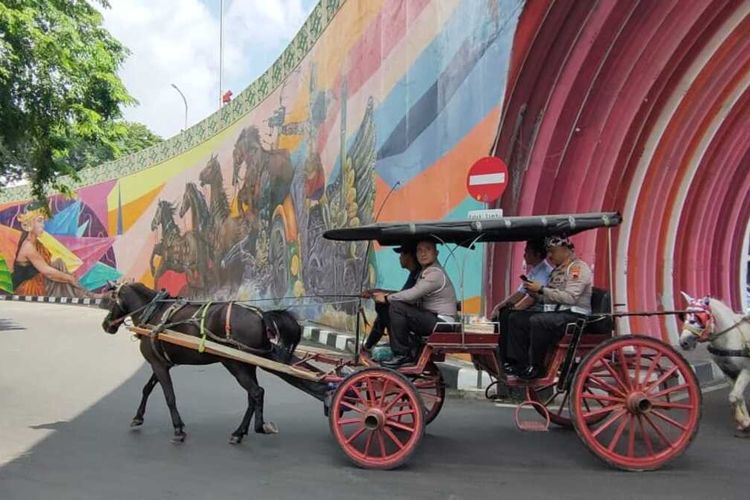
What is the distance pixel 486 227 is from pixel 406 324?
930 mm

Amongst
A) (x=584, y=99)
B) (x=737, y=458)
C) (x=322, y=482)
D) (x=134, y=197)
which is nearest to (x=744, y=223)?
(x=584, y=99)

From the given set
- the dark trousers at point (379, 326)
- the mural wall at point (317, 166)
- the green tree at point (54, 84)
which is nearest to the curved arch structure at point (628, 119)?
the mural wall at point (317, 166)

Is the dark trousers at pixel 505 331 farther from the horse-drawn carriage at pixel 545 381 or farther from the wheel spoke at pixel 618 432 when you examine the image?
the wheel spoke at pixel 618 432

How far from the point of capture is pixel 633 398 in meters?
4.54

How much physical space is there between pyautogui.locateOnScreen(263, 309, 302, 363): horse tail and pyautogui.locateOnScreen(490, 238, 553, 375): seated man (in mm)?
1609

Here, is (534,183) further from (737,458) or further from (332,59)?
(332,59)

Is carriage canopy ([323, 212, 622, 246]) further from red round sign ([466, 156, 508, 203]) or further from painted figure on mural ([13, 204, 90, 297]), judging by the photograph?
painted figure on mural ([13, 204, 90, 297])

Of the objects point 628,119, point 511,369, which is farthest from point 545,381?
point 628,119

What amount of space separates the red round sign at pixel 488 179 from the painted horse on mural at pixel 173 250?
15437mm

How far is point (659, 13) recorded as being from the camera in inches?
312

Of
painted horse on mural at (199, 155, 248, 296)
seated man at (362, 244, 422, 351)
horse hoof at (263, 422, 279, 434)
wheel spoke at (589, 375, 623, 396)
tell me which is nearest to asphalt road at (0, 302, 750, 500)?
horse hoof at (263, 422, 279, 434)

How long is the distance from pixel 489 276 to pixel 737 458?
4.14 meters

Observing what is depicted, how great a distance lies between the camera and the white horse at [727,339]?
5375mm

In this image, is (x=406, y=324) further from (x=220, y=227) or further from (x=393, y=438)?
(x=220, y=227)
